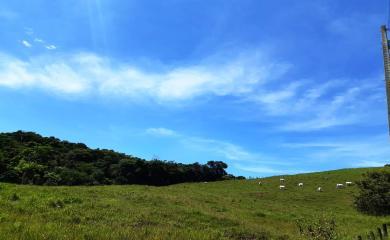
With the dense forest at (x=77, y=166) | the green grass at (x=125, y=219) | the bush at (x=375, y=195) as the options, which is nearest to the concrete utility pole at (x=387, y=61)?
the green grass at (x=125, y=219)

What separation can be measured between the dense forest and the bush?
40.9m

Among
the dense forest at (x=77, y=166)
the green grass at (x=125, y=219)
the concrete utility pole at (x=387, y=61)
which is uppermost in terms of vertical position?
the dense forest at (x=77, y=166)

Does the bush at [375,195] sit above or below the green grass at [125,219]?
above

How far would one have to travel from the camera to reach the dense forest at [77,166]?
71.6 m

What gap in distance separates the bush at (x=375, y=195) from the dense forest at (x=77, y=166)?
4087 centimetres

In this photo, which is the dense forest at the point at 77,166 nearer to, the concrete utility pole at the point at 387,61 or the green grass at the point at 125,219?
the green grass at the point at 125,219

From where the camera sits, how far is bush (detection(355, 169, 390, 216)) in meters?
46.1

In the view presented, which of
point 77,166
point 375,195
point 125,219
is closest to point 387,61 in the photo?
point 125,219

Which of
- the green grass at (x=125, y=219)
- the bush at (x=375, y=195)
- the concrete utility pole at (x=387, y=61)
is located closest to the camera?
the concrete utility pole at (x=387, y=61)

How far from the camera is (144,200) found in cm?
3177

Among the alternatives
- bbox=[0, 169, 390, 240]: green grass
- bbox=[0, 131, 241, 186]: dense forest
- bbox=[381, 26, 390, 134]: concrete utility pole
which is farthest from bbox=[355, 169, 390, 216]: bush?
bbox=[0, 131, 241, 186]: dense forest

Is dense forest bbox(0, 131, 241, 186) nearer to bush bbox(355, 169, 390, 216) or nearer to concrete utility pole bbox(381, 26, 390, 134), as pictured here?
bush bbox(355, 169, 390, 216)

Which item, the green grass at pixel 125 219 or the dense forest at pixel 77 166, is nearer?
the green grass at pixel 125 219

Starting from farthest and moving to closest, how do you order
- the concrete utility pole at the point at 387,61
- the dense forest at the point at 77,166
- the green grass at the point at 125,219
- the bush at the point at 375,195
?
the dense forest at the point at 77,166
the bush at the point at 375,195
the green grass at the point at 125,219
the concrete utility pole at the point at 387,61
